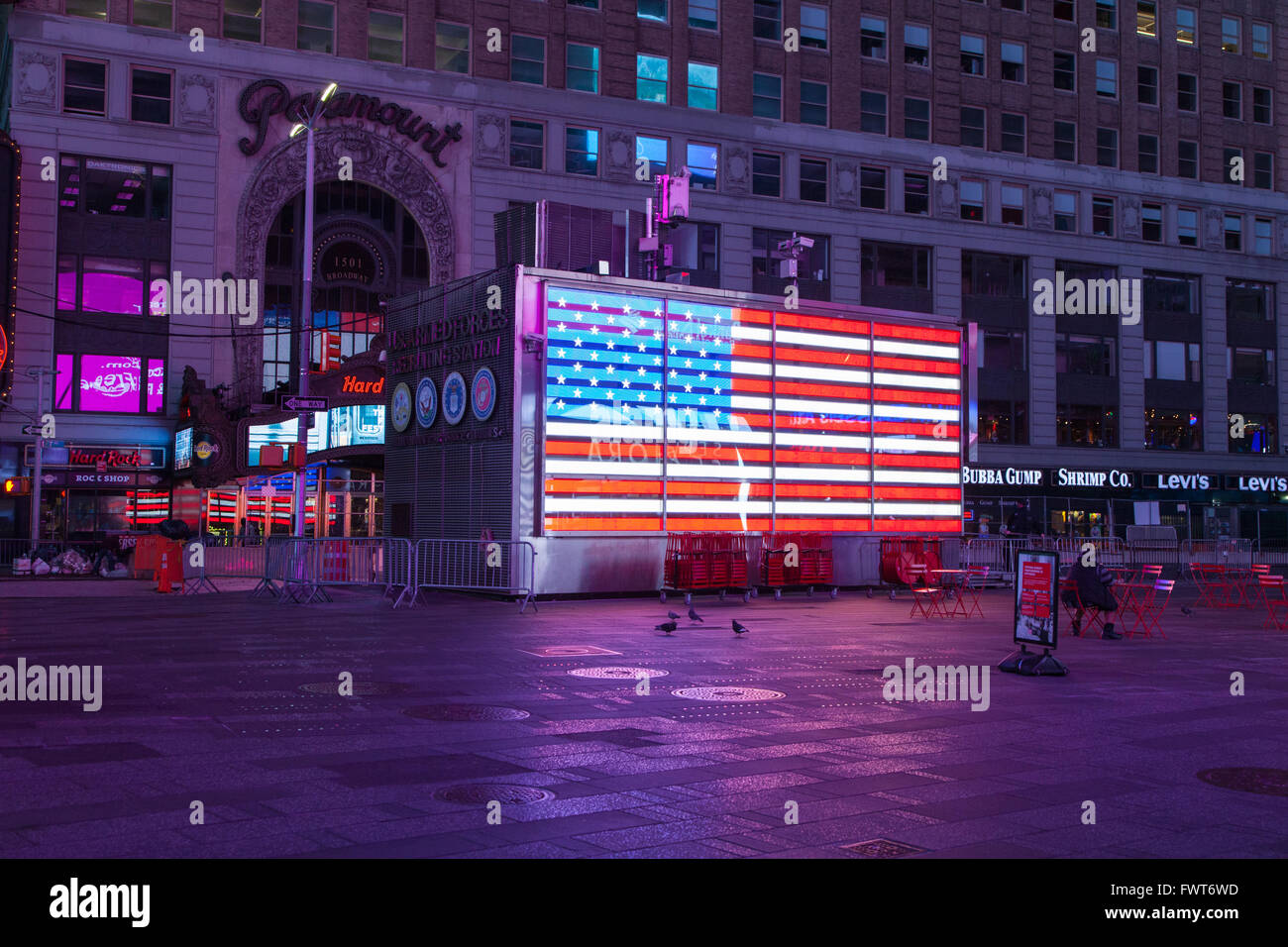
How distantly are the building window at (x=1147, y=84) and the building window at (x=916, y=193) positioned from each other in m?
14.3

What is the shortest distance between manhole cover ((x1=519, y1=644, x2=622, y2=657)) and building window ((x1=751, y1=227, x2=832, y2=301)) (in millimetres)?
37481

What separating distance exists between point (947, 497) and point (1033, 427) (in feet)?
95.9

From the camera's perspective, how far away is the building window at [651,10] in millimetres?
52094

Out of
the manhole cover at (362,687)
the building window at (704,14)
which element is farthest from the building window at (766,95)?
the manhole cover at (362,687)

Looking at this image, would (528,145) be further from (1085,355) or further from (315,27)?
(1085,355)

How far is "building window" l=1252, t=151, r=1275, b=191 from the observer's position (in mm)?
64750

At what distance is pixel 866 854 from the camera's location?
646 cm

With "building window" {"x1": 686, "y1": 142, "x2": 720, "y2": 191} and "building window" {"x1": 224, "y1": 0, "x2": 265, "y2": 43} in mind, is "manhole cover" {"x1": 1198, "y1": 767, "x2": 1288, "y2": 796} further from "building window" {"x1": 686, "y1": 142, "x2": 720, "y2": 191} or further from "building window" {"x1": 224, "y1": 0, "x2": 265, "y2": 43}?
"building window" {"x1": 686, "y1": 142, "x2": 720, "y2": 191}

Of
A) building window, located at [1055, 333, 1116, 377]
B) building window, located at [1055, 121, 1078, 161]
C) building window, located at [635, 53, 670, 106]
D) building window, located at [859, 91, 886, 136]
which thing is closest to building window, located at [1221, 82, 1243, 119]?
building window, located at [1055, 121, 1078, 161]

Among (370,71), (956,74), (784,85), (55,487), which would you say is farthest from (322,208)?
(956,74)

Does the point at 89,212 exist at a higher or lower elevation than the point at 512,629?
higher

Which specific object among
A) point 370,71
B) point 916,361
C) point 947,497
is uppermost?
point 370,71

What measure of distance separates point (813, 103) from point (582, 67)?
1120 centimetres

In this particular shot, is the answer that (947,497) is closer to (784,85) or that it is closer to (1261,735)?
(1261,735)
